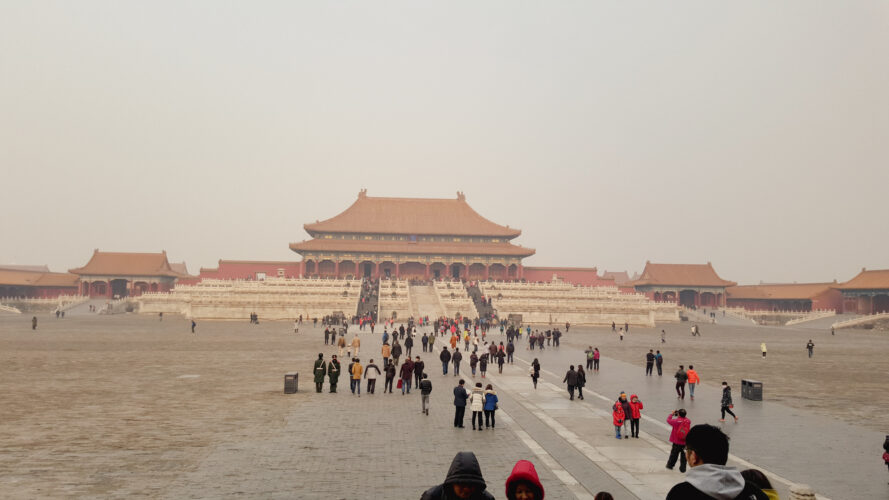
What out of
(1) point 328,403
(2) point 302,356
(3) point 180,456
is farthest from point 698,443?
(2) point 302,356

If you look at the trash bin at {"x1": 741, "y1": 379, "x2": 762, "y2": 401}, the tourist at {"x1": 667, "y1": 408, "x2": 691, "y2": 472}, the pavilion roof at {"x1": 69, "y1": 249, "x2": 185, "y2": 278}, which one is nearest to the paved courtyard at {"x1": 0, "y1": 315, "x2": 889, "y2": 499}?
the tourist at {"x1": 667, "y1": 408, "x2": 691, "y2": 472}

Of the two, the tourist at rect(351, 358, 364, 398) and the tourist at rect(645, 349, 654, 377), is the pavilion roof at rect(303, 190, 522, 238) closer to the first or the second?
the tourist at rect(645, 349, 654, 377)

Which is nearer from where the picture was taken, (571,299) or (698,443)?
(698,443)

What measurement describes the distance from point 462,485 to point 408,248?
245ft

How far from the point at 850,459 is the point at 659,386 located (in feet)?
30.1

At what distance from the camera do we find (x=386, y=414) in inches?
575

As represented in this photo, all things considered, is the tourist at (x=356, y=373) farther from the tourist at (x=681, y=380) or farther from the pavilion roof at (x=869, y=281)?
the pavilion roof at (x=869, y=281)

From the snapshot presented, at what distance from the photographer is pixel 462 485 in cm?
349

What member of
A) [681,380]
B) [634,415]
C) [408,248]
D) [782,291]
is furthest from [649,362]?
[782,291]

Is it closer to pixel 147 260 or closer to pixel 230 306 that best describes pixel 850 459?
pixel 230 306

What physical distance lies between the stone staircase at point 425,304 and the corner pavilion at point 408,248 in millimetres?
16774

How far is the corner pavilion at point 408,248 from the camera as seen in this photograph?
77.2 metres

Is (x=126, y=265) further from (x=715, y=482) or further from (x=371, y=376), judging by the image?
(x=715, y=482)

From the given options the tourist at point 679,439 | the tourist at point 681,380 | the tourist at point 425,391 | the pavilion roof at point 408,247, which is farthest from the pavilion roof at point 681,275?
the tourist at point 679,439
